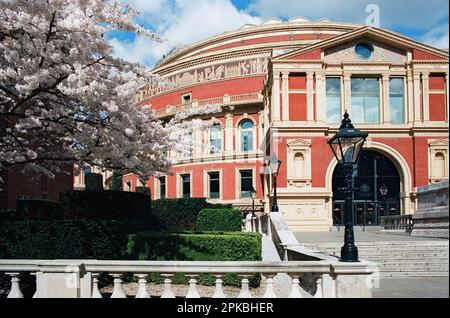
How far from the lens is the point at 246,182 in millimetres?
39562

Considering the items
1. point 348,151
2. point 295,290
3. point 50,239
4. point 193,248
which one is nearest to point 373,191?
point 193,248

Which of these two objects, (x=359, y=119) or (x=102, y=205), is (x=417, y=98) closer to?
(x=359, y=119)

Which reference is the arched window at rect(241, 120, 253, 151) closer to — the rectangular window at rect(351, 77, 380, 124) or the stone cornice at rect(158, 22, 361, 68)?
the stone cornice at rect(158, 22, 361, 68)

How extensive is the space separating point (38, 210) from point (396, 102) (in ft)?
77.1

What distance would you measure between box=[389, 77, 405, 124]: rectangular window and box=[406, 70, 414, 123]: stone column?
46 centimetres

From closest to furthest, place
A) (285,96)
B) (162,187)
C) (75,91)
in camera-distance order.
A: (75,91)
(285,96)
(162,187)

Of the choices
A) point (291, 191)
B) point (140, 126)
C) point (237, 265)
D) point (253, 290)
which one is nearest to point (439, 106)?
point (291, 191)

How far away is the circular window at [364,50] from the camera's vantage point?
97.8 feet

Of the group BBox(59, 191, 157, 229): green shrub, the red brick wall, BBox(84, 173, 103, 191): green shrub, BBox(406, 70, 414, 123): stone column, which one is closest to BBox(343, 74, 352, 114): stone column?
BBox(406, 70, 414, 123): stone column

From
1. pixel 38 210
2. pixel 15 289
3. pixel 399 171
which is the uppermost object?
pixel 399 171

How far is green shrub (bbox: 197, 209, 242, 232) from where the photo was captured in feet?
72.9

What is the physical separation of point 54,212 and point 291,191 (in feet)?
52.8

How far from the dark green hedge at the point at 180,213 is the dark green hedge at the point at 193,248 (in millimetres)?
15182
